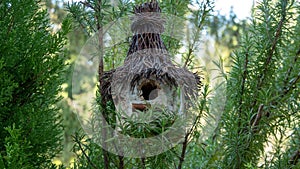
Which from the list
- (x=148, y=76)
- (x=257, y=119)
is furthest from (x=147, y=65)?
(x=257, y=119)

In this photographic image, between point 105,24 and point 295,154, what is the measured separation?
1.68 ft

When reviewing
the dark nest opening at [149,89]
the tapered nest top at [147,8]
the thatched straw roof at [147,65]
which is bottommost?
the dark nest opening at [149,89]

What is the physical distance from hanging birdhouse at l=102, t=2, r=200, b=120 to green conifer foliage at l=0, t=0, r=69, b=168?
139mm

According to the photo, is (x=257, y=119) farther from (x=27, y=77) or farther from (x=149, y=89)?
(x=27, y=77)

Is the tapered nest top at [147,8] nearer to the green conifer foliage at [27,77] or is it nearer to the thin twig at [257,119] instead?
the green conifer foliage at [27,77]

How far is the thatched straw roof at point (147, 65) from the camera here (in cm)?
85

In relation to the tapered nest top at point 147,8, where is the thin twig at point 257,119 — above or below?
below

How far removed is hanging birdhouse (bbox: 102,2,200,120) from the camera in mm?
844

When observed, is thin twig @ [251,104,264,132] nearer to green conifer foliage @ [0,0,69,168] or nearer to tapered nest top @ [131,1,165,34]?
tapered nest top @ [131,1,165,34]

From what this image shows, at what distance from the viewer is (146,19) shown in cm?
88

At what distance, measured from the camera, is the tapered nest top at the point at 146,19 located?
88 cm

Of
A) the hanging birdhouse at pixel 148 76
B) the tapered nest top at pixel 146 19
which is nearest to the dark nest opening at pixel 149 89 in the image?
the hanging birdhouse at pixel 148 76

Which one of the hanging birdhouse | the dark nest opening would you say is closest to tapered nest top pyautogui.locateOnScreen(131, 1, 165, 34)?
the hanging birdhouse

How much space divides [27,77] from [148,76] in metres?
0.26
